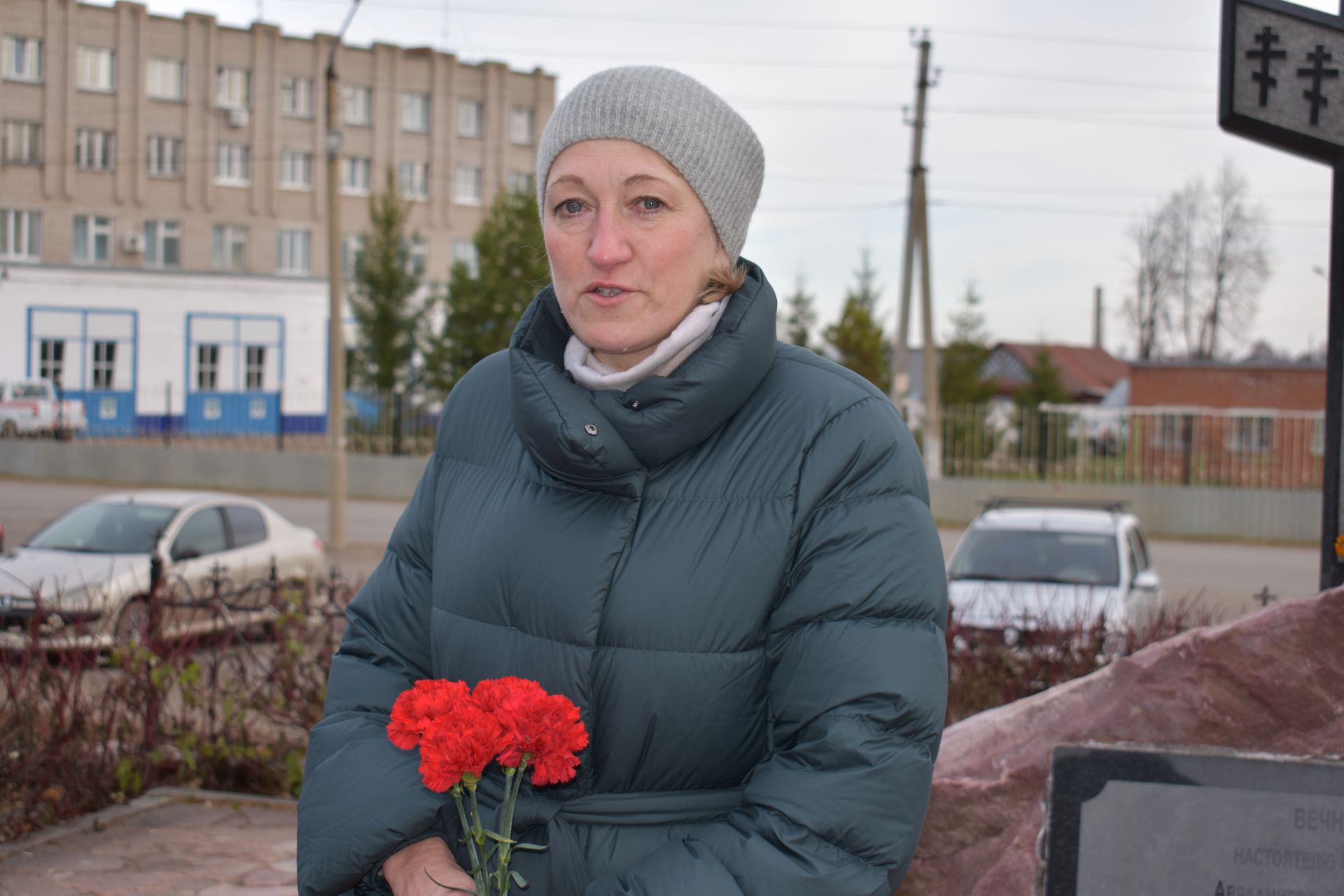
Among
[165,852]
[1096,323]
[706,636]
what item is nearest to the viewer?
[706,636]

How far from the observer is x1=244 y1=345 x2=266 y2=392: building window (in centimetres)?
4103

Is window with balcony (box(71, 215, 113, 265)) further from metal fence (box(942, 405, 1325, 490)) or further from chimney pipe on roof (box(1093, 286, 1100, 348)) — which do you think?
chimney pipe on roof (box(1093, 286, 1100, 348))

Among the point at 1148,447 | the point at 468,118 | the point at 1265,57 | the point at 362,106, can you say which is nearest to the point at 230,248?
the point at 362,106

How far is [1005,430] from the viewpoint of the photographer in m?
23.5

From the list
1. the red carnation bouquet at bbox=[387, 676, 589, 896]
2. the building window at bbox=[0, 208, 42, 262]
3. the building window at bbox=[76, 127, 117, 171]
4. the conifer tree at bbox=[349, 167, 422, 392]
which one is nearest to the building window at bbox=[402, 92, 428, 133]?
the building window at bbox=[76, 127, 117, 171]

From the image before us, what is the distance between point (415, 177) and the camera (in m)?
46.7

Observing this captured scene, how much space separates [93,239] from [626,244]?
42824 millimetres

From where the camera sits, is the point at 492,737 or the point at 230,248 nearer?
the point at 492,737

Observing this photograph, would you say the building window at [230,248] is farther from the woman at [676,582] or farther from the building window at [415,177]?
the woman at [676,582]

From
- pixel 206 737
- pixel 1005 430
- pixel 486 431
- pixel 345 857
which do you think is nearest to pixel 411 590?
pixel 486 431

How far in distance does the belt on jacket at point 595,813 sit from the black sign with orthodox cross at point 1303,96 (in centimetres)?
260

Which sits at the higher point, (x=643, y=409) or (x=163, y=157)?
(x=163, y=157)

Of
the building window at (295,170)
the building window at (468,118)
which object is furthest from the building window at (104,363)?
the building window at (468,118)

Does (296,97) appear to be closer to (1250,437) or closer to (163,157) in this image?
(163,157)
